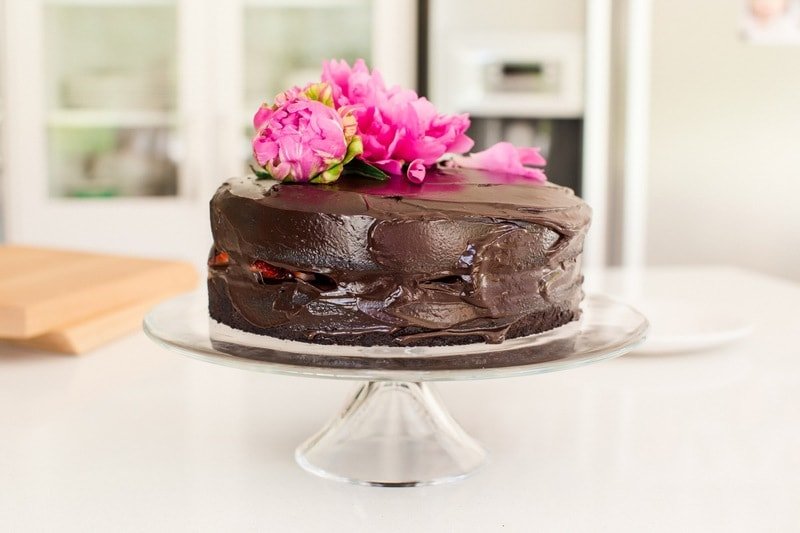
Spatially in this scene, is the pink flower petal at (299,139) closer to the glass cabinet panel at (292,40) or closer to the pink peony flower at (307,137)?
the pink peony flower at (307,137)

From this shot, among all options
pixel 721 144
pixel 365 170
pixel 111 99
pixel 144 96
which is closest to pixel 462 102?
pixel 721 144

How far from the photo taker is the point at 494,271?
2.93ft

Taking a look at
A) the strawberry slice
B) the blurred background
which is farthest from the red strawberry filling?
the blurred background

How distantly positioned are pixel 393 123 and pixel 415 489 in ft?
1.14

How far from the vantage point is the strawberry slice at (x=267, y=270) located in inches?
36.0

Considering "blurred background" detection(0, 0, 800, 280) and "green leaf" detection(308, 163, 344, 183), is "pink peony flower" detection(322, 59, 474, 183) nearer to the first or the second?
"green leaf" detection(308, 163, 344, 183)

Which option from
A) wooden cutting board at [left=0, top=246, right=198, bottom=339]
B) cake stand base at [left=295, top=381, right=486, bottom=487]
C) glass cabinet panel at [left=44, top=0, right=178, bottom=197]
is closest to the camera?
cake stand base at [left=295, top=381, right=486, bottom=487]

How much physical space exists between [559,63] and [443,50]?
1.26 feet

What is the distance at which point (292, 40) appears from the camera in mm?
3475

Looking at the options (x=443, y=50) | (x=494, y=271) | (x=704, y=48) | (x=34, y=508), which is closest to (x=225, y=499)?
(x=34, y=508)

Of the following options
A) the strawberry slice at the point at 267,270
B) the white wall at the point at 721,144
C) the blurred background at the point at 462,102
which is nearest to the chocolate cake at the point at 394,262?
the strawberry slice at the point at 267,270

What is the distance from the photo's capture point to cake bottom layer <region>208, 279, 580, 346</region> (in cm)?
87

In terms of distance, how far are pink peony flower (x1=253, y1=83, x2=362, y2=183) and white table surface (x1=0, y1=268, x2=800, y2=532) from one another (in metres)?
0.28

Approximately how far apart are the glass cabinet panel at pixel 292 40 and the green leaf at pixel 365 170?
2436 millimetres
